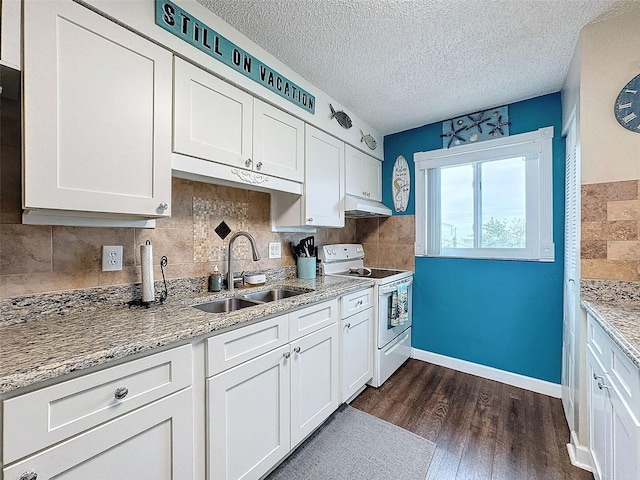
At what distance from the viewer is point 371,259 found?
10.5 ft

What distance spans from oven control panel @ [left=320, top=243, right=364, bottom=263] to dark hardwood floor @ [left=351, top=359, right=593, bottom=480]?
1.16 m

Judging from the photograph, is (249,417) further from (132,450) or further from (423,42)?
(423,42)

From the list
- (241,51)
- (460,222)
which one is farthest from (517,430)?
(241,51)

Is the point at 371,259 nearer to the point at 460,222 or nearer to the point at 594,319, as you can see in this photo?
the point at 460,222

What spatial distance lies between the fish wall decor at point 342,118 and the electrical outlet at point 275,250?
1.14 meters

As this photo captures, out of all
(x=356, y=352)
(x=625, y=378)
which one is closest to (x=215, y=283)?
(x=356, y=352)

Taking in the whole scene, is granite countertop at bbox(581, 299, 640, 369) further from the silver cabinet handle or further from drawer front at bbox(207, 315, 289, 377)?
the silver cabinet handle

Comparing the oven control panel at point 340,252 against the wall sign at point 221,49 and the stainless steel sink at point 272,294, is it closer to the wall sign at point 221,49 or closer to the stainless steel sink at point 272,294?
the stainless steel sink at point 272,294

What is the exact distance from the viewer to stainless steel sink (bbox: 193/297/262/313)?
1617 millimetres

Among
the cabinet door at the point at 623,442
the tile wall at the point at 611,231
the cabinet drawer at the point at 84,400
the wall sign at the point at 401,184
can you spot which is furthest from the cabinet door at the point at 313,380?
the wall sign at the point at 401,184

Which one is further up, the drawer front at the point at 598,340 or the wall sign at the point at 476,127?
the wall sign at the point at 476,127

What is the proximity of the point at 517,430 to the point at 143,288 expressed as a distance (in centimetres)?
240

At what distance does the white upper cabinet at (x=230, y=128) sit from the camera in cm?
133

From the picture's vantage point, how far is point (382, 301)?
234 centimetres
